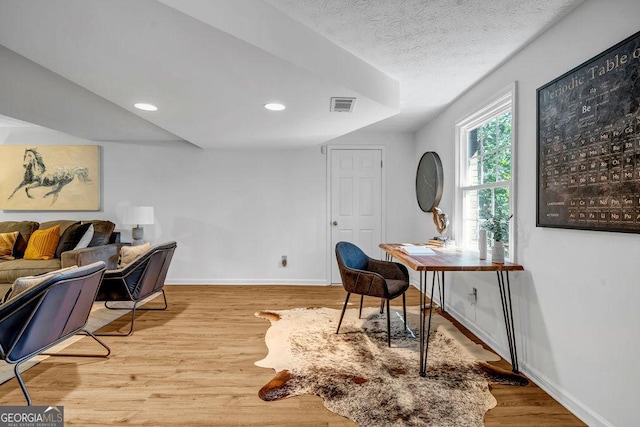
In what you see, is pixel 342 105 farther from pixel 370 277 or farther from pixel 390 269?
pixel 390 269

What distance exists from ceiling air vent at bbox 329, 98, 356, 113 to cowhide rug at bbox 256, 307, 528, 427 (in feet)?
Answer: 6.62

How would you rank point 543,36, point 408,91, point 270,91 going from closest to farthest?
1. point 543,36
2. point 270,91
3. point 408,91

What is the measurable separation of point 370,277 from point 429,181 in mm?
1928

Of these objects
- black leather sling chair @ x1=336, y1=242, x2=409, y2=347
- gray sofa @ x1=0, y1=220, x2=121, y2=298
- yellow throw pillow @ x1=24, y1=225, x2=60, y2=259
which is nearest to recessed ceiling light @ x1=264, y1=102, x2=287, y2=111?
black leather sling chair @ x1=336, y1=242, x2=409, y2=347

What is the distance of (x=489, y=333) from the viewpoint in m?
2.59

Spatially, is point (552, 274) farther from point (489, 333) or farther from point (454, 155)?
point (454, 155)

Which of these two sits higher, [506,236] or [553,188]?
[553,188]

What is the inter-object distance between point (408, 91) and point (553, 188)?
1667mm

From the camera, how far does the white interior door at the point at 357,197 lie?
15.3 feet

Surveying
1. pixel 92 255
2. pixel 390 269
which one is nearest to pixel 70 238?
pixel 92 255

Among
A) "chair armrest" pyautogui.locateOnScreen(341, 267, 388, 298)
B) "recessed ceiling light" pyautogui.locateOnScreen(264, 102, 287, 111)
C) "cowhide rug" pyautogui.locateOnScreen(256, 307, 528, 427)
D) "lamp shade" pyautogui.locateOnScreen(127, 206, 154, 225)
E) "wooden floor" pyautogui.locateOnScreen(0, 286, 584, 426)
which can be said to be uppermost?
"recessed ceiling light" pyautogui.locateOnScreen(264, 102, 287, 111)

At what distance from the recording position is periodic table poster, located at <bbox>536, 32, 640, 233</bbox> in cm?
142

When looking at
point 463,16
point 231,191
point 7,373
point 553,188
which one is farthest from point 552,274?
point 231,191

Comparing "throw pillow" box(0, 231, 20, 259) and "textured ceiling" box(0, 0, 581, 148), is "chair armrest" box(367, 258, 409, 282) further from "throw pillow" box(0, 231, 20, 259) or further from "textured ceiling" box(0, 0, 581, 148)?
"throw pillow" box(0, 231, 20, 259)
